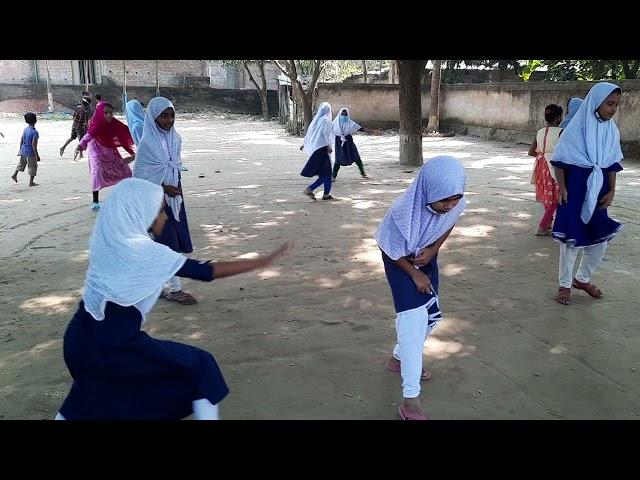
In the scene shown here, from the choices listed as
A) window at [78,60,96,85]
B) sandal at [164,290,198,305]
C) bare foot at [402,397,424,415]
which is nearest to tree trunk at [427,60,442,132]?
sandal at [164,290,198,305]

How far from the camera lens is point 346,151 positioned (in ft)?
33.6

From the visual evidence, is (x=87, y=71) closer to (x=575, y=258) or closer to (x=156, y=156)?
(x=156, y=156)

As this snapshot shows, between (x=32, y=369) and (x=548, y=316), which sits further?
(x=548, y=316)

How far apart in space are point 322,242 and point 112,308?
13.7ft

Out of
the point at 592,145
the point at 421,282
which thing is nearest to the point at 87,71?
the point at 592,145

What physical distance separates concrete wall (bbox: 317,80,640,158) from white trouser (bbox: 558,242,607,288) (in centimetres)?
942

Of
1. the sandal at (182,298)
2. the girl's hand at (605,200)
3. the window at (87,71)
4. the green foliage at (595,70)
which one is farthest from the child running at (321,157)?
the window at (87,71)

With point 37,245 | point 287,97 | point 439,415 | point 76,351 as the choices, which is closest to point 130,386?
point 76,351

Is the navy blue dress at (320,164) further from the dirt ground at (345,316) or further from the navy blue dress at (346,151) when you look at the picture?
the navy blue dress at (346,151)

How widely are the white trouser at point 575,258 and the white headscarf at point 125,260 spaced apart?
3.33 meters

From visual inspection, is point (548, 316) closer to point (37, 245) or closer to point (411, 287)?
point (411, 287)

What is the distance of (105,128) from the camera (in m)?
7.05

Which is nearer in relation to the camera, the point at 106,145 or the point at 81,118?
the point at 106,145

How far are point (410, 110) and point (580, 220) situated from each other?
25.9ft
